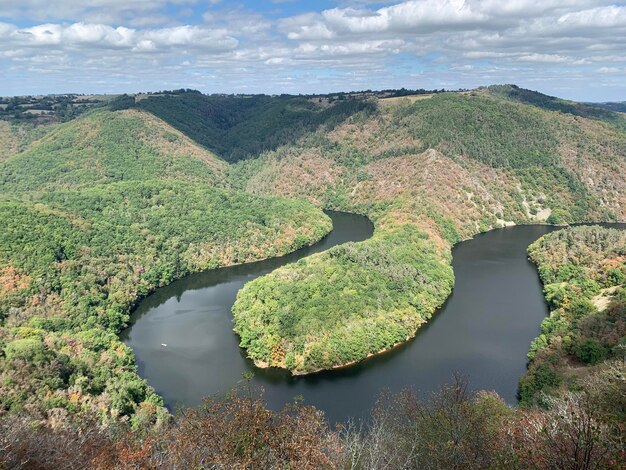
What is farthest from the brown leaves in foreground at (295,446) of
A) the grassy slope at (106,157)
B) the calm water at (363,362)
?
the grassy slope at (106,157)

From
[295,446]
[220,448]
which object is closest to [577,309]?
[295,446]

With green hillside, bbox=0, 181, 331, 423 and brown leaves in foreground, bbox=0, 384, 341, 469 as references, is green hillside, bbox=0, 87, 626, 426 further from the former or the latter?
brown leaves in foreground, bbox=0, 384, 341, 469

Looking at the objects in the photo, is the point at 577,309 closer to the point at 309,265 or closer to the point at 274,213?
the point at 309,265

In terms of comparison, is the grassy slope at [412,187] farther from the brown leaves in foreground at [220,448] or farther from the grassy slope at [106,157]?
the brown leaves in foreground at [220,448]

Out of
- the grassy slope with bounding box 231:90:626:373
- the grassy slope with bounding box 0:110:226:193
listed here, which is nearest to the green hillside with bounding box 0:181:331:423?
the grassy slope with bounding box 231:90:626:373

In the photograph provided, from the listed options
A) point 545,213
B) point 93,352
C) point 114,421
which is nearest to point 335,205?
point 545,213

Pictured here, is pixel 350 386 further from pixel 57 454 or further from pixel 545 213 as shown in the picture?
pixel 545 213
